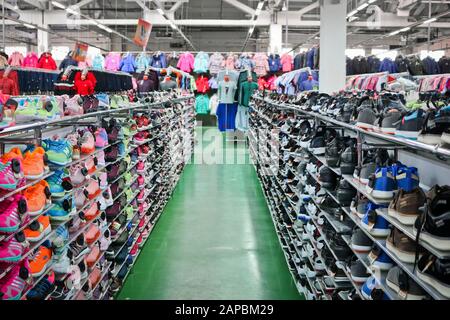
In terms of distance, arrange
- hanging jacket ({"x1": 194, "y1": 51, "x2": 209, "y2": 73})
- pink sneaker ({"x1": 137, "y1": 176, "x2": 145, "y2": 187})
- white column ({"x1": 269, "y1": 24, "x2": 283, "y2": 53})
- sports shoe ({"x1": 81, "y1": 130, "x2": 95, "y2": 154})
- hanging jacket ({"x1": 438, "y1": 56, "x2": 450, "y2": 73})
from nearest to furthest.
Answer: sports shoe ({"x1": 81, "y1": 130, "x2": 95, "y2": 154})
pink sneaker ({"x1": 137, "y1": 176, "x2": 145, "y2": 187})
hanging jacket ({"x1": 438, "y1": 56, "x2": 450, "y2": 73})
hanging jacket ({"x1": 194, "y1": 51, "x2": 209, "y2": 73})
white column ({"x1": 269, "y1": 24, "x2": 283, "y2": 53})

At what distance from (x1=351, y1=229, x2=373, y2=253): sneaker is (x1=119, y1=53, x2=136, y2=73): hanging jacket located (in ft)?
47.1

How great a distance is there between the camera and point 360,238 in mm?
3475

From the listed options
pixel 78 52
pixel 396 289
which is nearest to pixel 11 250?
pixel 396 289

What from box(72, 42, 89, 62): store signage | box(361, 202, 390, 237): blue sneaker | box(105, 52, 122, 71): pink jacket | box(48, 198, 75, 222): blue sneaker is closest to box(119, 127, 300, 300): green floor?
box(48, 198, 75, 222): blue sneaker

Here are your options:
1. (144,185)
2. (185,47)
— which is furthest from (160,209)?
(185,47)

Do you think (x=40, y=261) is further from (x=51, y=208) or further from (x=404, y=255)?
(x=404, y=255)

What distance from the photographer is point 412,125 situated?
2809 mm

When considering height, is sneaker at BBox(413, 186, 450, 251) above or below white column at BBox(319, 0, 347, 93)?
below

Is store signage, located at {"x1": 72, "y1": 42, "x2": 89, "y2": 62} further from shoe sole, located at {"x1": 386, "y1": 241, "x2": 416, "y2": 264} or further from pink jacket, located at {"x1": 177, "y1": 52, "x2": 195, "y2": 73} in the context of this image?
shoe sole, located at {"x1": 386, "y1": 241, "x2": 416, "y2": 264}

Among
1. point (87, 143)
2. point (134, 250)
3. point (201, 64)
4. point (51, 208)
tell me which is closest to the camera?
point (51, 208)

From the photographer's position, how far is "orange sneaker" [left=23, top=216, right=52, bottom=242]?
3.15m

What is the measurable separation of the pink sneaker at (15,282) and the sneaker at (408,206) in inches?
82.9

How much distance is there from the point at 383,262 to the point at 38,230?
210 cm

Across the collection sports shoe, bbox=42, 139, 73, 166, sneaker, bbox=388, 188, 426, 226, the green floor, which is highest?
sports shoe, bbox=42, 139, 73, 166
